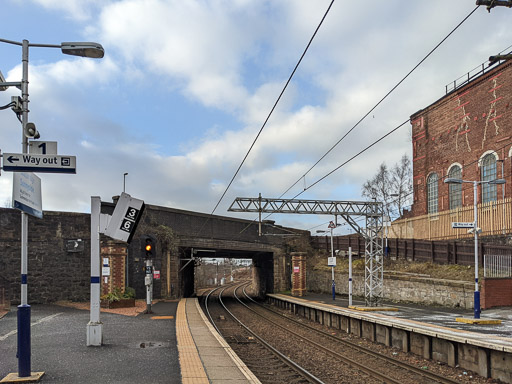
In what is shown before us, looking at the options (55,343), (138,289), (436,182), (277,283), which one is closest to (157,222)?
(138,289)

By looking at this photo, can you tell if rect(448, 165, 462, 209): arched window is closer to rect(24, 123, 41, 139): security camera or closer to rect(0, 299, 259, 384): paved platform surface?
rect(0, 299, 259, 384): paved platform surface

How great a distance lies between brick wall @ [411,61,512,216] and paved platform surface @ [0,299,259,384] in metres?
23.1

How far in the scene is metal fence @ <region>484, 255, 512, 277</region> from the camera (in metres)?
20.8

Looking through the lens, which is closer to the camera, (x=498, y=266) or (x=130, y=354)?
(x=130, y=354)

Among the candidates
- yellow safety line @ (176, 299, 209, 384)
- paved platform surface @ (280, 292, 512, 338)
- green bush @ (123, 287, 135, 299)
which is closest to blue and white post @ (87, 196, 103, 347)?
yellow safety line @ (176, 299, 209, 384)

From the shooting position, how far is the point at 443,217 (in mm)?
33406

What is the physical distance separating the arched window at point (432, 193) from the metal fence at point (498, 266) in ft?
51.5

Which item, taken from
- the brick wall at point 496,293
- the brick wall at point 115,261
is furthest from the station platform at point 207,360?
the brick wall at point 496,293

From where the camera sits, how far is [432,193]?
37.0m

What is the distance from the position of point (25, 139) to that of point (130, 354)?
515 cm

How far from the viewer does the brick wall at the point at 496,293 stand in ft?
65.4

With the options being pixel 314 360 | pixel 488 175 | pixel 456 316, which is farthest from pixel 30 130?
pixel 488 175

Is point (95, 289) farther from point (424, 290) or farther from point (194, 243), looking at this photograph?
point (194, 243)

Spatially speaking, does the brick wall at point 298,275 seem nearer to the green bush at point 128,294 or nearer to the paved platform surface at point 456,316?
the paved platform surface at point 456,316
